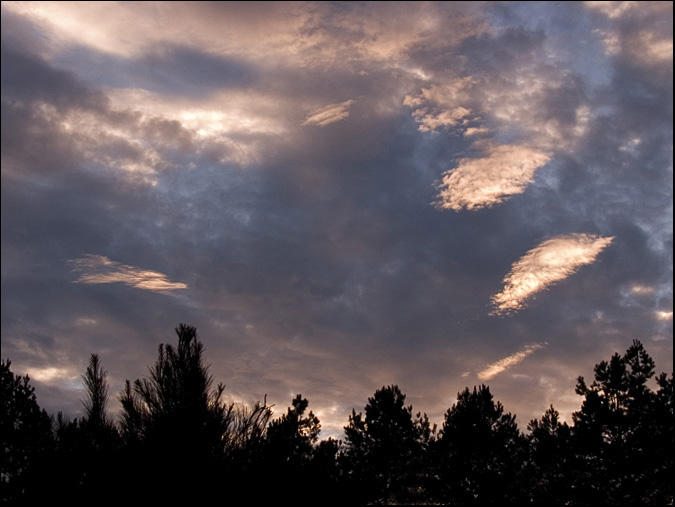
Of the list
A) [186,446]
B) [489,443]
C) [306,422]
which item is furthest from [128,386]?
[489,443]

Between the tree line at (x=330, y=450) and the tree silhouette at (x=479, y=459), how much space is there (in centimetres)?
6

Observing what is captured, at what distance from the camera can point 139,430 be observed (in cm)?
1284

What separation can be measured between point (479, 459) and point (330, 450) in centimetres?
2103

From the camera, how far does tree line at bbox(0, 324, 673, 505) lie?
12.3m

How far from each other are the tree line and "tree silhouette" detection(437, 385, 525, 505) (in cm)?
6

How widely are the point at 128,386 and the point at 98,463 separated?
1.69 m

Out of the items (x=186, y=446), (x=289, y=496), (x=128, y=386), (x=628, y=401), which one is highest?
(x=628, y=401)

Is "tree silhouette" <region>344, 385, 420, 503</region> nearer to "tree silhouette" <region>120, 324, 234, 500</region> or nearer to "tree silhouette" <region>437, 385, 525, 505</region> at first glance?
"tree silhouette" <region>437, 385, 525, 505</region>

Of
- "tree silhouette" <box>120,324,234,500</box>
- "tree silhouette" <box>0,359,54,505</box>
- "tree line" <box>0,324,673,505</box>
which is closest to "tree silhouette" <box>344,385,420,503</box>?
"tree line" <box>0,324,673,505</box>

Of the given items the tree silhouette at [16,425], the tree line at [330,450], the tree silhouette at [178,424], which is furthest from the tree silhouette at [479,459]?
the tree silhouette at [178,424]

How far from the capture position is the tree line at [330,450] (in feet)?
40.4

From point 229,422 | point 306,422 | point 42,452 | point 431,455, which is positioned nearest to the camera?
point 229,422

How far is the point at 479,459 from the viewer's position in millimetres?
34812

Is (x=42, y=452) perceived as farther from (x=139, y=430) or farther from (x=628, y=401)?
(x=628, y=401)
